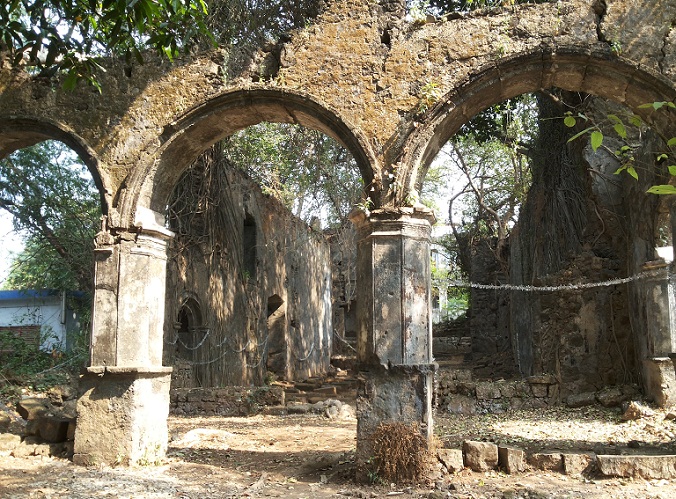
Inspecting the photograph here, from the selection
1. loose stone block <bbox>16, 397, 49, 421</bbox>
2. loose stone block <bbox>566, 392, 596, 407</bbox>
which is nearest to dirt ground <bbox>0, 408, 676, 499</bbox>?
loose stone block <bbox>566, 392, 596, 407</bbox>

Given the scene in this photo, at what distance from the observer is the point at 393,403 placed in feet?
17.8

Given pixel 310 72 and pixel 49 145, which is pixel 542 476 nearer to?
pixel 310 72

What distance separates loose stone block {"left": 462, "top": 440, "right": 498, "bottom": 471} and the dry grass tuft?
0.50m

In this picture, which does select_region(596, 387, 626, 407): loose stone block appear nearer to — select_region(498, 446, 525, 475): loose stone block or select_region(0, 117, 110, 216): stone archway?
select_region(498, 446, 525, 475): loose stone block

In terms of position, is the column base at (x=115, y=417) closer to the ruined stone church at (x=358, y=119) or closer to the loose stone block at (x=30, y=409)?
the ruined stone church at (x=358, y=119)

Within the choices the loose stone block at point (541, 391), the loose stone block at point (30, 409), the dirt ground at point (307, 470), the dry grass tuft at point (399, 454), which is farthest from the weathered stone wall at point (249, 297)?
the dry grass tuft at point (399, 454)

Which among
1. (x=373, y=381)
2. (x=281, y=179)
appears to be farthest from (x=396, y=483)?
(x=281, y=179)

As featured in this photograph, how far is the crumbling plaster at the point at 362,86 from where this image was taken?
565 cm

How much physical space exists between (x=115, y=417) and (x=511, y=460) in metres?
3.69

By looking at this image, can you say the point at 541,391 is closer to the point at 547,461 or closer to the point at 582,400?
the point at 582,400

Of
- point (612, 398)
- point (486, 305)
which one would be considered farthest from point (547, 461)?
point (486, 305)

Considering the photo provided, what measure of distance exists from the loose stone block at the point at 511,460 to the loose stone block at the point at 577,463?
1.18ft

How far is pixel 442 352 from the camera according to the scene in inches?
843

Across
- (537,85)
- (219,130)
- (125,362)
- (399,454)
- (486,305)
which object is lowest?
(399,454)
